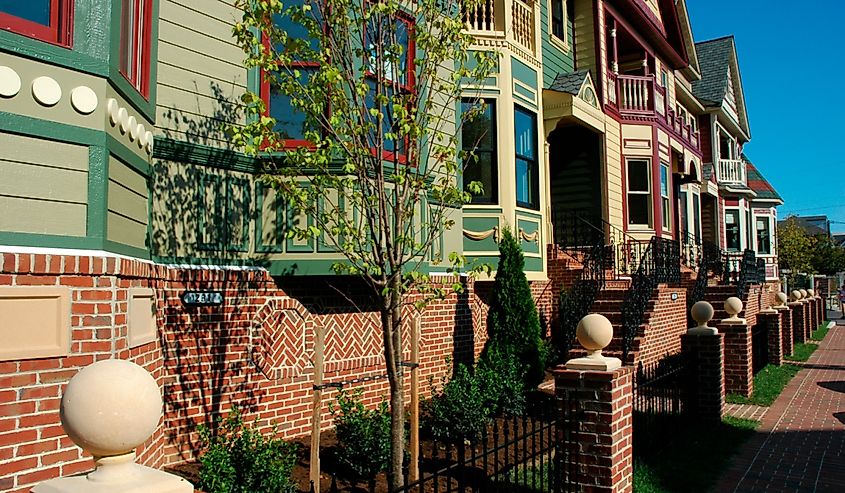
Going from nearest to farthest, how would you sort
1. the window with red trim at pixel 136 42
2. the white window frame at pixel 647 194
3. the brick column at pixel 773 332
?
1. the window with red trim at pixel 136 42
2. the brick column at pixel 773 332
3. the white window frame at pixel 647 194

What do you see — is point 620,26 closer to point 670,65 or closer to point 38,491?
point 670,65

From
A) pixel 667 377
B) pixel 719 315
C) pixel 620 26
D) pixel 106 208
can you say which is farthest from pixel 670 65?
pixel 106 208

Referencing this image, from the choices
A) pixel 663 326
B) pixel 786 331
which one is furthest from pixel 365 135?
pixel 786 331

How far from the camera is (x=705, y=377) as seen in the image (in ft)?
29.7

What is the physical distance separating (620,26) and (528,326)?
10684 millimetres

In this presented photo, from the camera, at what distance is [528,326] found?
9688 mm

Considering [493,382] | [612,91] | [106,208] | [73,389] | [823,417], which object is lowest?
[823,417]

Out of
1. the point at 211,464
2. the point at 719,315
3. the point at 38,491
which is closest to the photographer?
the point at 38,491

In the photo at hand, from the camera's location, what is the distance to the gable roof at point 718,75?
3003cm

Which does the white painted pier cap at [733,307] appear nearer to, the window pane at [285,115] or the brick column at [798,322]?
the window pane at [285,115]

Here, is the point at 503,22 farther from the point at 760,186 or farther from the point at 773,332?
the point at 760,186

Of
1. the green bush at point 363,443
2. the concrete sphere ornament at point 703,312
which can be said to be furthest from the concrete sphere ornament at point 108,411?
the concrete sphere ornament at point 703,312

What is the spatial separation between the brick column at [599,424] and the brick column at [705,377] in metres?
4.07

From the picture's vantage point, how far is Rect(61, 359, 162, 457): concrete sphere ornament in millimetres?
2225
